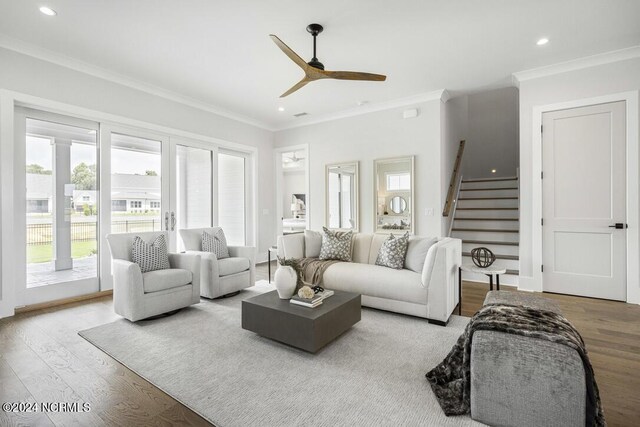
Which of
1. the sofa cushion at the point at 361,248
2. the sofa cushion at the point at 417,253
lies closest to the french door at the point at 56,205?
the sofa cushion at the point at 361,248

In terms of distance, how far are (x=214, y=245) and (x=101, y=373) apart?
2.19 m

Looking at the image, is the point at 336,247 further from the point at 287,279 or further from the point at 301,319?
the point at 301,319

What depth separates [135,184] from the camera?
14.7 feet

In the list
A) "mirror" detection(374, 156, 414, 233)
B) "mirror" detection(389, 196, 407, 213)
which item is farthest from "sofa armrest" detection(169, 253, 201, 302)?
"mirror" detection(389, 196, 407, 213)

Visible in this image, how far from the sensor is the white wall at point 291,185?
37.8ft

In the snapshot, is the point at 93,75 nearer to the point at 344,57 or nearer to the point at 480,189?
the point at 344,57

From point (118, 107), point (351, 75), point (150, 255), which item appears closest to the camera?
point (351, 75)

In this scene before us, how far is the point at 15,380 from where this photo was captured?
80.8 inches

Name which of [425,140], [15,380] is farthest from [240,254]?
[425,140]

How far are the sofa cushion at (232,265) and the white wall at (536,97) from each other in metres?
3.83

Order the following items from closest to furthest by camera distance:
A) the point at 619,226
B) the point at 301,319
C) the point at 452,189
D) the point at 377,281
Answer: the point at 301,319 → the point at 377,281 → the point at 619,226 → the point at 452,189

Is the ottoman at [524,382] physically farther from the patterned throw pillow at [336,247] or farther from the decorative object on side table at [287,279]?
the patterned throw pillow at [336,247]

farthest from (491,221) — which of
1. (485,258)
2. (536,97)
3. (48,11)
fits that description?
(48,11)

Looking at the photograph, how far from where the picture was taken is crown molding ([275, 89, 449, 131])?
487 cm
